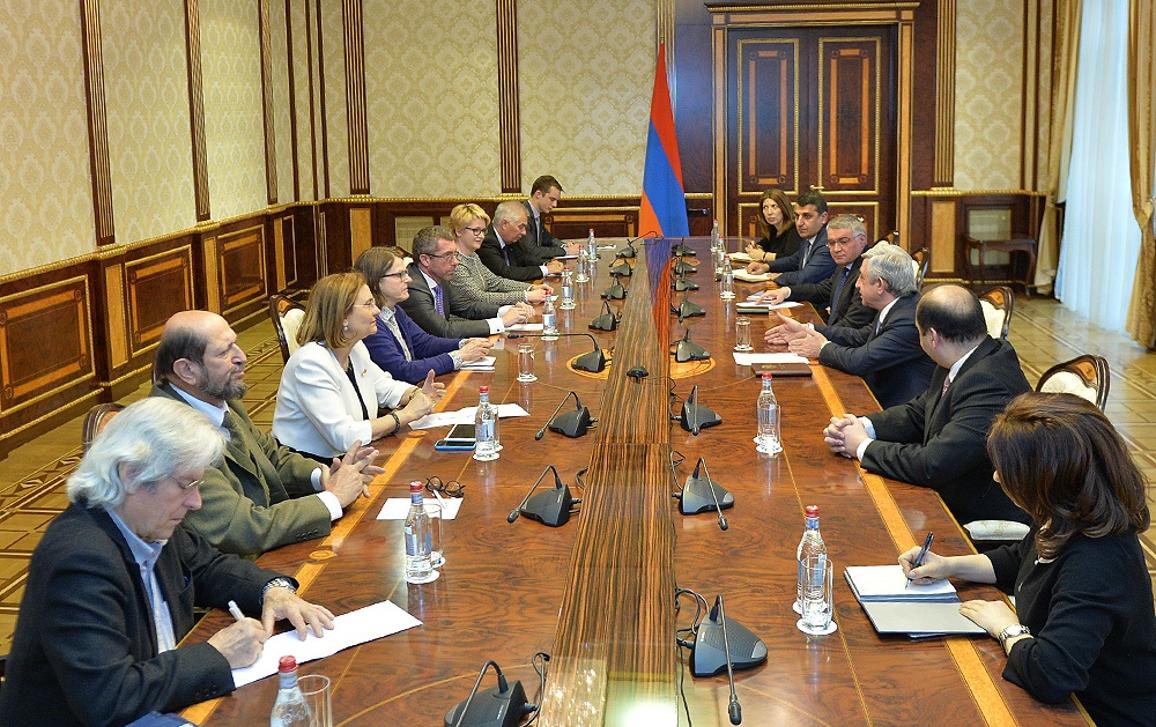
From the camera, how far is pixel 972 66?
11766 mm

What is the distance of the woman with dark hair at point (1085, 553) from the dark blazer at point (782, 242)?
6402 mm

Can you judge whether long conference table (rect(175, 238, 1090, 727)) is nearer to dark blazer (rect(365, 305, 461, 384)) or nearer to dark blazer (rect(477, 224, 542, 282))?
dark blazer (rect(365, 305, 461, 384))

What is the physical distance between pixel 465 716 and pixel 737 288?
561 centimetres

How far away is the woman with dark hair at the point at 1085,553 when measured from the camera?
7.74 ft

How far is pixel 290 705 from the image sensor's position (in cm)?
205

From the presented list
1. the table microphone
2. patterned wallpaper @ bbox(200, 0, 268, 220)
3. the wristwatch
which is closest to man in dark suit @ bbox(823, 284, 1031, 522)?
the wristwatch

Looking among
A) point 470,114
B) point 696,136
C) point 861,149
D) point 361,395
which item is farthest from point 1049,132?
point 361,395

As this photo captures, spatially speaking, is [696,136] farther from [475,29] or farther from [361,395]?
[361,395]

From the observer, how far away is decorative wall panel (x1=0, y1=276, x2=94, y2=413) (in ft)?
22.2

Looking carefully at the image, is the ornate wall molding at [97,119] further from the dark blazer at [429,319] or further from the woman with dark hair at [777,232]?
the woman with dark hair at [777,232]

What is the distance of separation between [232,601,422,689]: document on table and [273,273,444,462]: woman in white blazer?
4.67ft

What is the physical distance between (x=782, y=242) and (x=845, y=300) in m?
2.96

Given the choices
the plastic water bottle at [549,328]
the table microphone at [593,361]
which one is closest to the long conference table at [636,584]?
the table microphone at [593,361]

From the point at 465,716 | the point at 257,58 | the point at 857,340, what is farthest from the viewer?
the point at 257,58
